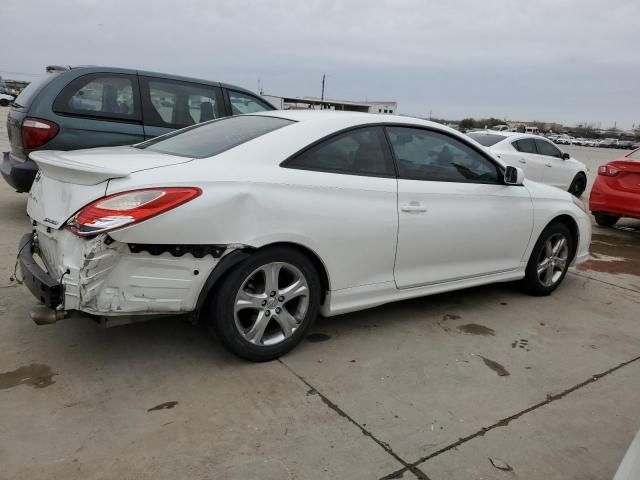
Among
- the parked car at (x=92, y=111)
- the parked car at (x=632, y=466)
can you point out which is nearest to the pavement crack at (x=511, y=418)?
the parked car at (x=632, y=466)

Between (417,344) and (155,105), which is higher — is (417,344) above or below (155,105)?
below

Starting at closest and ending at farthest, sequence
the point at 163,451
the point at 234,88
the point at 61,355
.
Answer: the point at 163,451 < the point at 61,355 < the point at 234,88

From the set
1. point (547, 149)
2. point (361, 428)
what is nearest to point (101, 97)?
point (361, 428)

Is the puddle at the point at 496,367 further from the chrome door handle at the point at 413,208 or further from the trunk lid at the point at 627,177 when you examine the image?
the trunk lid at the point at 627,177

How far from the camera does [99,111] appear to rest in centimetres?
524

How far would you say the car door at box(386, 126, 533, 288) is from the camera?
3518 mm

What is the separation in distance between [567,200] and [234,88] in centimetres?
392

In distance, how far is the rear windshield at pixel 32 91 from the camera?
199 inches

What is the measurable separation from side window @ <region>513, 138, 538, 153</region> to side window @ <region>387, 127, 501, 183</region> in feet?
23.8

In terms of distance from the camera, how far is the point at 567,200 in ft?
15.4

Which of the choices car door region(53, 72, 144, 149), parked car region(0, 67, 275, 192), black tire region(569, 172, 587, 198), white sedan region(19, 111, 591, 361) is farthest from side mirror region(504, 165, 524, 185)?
black tire region(569, 172, 587, 198)

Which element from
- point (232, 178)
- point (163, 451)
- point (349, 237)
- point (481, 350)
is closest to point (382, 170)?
point (349, 237)

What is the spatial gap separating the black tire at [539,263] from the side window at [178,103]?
380 cm

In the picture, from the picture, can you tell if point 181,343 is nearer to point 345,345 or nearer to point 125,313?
point 125,313
